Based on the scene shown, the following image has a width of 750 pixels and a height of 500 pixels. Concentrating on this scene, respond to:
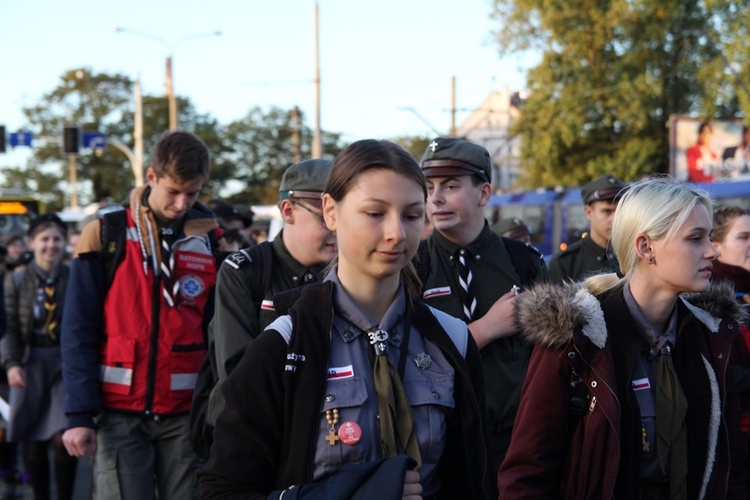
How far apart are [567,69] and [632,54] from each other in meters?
2.38

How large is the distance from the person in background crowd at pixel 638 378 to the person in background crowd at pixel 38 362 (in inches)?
184

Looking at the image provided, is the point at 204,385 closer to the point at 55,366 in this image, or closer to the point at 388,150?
the point at 388,150

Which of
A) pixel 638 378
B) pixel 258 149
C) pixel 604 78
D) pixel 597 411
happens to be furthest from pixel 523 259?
pixel 258 149

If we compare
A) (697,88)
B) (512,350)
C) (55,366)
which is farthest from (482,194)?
(697,88)

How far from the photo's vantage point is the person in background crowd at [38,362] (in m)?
6.95

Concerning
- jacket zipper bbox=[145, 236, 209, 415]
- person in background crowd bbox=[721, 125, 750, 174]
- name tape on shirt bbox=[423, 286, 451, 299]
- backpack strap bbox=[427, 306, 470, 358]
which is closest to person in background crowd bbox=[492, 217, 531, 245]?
name tape on shirt bbox=[423, 286, 451, 299]

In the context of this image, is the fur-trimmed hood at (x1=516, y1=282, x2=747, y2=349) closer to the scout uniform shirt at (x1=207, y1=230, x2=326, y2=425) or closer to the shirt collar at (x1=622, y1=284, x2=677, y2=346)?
the shirt collar at (x1=622, y1=284, x2=677, y2=346)

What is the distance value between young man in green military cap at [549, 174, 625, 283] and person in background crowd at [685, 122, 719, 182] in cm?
2914

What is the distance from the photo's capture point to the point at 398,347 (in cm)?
244

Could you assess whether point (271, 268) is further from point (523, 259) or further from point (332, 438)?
point (332, 438)

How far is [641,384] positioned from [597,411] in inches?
9.2

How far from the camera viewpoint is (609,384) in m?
2.96

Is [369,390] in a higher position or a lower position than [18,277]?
higher

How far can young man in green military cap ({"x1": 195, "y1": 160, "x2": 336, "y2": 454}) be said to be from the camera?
393 centimetres
